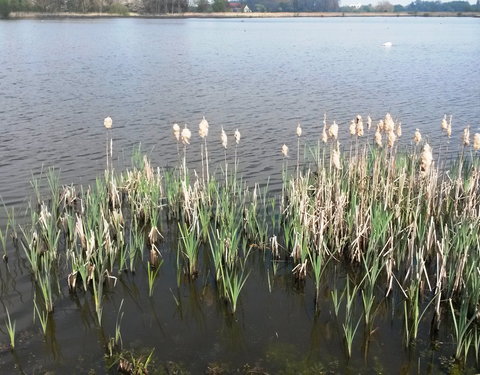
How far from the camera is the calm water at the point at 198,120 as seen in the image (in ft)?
→ 18.8

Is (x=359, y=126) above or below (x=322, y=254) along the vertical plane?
above

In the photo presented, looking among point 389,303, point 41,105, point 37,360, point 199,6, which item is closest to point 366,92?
point 41,105

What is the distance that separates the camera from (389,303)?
21.4 ft

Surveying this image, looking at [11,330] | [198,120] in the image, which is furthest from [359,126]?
[198,120]

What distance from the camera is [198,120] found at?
17656 millimetres

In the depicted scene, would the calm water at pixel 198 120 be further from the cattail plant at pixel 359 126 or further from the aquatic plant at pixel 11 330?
the cattail plant at pixel 359 126

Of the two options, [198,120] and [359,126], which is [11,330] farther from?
[198,120]

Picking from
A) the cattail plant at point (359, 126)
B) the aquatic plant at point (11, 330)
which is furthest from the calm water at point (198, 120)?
the cattail plant at point (359, 126)

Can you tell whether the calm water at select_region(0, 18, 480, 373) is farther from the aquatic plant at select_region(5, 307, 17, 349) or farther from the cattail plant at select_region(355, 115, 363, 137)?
the cattail plant at select_region(355, 115, 363, 137)

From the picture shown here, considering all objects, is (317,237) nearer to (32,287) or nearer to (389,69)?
(32,287)

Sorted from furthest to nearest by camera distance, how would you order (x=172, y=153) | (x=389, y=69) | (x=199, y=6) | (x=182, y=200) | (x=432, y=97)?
(x=199, y=6) → (x=389, y=69) → (x=432, y=97) → (x=172, y=153) → (x=182, y=200)

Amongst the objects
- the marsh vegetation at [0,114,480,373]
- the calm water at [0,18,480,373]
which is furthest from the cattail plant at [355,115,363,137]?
the calm water at [0,18,480,373]

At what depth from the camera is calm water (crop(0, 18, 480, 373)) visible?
226 inches

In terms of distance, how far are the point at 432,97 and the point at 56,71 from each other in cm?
2016
